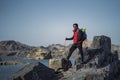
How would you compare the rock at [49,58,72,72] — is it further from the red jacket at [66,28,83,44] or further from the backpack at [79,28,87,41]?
the backpack at [79,28,87,41]

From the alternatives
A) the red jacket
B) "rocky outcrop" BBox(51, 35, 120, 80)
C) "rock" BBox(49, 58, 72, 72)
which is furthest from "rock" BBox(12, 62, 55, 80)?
the red jacket

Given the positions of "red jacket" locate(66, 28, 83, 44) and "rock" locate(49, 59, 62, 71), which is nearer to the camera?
"red jacket" locate(66, 28, 83, 44)

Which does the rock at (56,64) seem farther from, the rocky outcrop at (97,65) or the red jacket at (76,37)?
the red jacket at (76,37)

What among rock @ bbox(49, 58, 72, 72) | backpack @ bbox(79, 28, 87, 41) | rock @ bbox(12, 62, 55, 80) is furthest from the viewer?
rock @ bbox(49, 58, 72, 72)

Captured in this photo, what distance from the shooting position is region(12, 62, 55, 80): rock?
18.5 m

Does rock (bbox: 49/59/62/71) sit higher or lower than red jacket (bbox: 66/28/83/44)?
lower

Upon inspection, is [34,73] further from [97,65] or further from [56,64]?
[97,65]

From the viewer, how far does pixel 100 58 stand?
23828 mm

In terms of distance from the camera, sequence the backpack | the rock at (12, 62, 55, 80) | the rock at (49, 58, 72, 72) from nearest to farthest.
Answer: the rock at (12, 62, 55, 80)
the backpack
the rock at (49, 58, 72, 72)

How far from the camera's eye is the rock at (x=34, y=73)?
60.8 ft

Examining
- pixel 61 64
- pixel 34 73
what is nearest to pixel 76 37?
pixel 61 64

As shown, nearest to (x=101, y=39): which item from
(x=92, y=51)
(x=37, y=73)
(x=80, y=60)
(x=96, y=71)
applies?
(x=92, y=51)

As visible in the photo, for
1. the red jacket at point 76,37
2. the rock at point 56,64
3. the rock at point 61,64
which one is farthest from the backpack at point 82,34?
the rock at point 56,64

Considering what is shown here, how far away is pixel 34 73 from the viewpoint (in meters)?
19.1
